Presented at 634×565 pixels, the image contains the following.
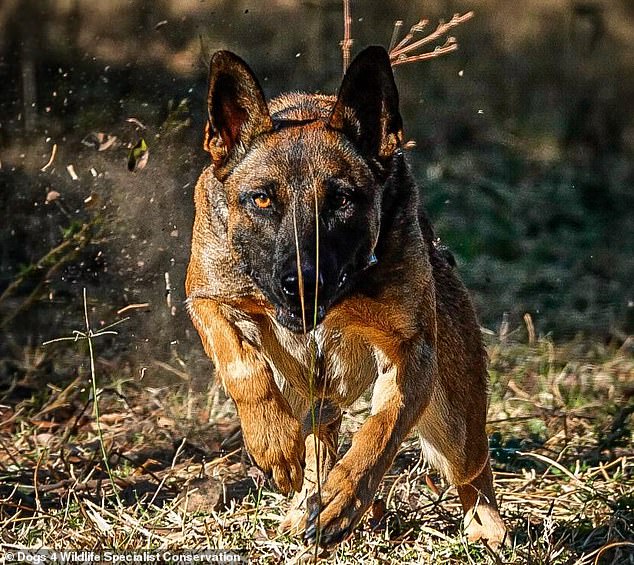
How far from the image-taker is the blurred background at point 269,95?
8281mm

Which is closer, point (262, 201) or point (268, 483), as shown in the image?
point (262, 201)

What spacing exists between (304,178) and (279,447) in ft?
3.65

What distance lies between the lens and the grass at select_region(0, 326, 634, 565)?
219 inches

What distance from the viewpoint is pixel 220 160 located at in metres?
5.49

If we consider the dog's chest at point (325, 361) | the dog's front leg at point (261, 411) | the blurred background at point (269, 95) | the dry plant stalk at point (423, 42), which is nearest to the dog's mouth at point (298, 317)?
the dog's front leg at point (261, 411)

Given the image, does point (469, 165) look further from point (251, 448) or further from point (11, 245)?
point (251, 448)

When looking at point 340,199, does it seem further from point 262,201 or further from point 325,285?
point 325,285

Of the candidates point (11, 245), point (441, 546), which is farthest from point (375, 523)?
point (11, 245)

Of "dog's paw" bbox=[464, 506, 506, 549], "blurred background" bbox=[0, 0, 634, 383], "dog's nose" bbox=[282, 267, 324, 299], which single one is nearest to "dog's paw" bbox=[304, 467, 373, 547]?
"dog's nose" bbox=[282, 267, 324, 299]

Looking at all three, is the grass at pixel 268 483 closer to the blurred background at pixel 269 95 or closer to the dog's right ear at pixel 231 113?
the blurred background at pixel 269 95

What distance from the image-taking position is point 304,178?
16.9 ft

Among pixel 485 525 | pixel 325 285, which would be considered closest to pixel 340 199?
pixel 325 285

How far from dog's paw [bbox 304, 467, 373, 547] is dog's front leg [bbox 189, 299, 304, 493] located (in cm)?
34

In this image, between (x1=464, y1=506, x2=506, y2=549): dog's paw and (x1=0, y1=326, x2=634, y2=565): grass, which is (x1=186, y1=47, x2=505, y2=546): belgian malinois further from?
(x1=0, y1=326, x2=634, y2=565): grass
